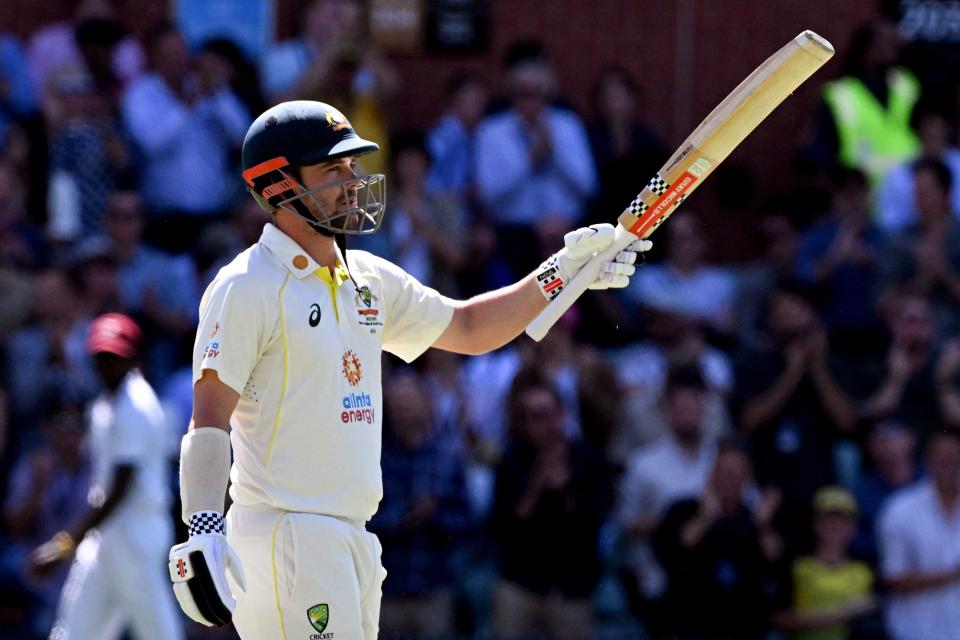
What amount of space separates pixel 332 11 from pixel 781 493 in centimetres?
440

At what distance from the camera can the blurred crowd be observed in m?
9.88

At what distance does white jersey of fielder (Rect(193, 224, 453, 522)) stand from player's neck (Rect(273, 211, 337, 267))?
0.23 feet

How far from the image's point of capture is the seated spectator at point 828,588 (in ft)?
32.4

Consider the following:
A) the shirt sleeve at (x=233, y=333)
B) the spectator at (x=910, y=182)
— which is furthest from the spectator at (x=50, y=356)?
the shirt sleeve at (x=233, y=333)

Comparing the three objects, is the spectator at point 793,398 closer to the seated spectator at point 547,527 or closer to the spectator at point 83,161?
the seated spectator at point 547,527

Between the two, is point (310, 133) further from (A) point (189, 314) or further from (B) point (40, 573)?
(A) point (189, 314)

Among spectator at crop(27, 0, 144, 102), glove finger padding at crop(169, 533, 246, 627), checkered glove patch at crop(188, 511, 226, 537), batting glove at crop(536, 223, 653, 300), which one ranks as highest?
spectator at crop(27, 0, 144, 102)

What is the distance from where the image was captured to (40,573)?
30.5 ft

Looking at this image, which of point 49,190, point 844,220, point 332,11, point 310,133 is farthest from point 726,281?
point 310,133

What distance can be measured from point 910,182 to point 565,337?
2.68 metres

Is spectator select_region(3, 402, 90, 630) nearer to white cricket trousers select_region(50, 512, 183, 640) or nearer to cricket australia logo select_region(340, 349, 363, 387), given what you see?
white cricket trousers select_region(50, 512, 183, 640)

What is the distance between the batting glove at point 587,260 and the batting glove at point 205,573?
145 centimetres

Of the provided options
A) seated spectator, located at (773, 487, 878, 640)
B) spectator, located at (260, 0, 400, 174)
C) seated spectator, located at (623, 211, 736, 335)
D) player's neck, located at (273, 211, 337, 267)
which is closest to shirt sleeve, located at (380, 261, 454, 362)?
player's neck, located at (273, 211, 337, 267)

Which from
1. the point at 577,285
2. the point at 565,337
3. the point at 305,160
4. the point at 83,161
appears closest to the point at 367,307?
the point at 305,160
